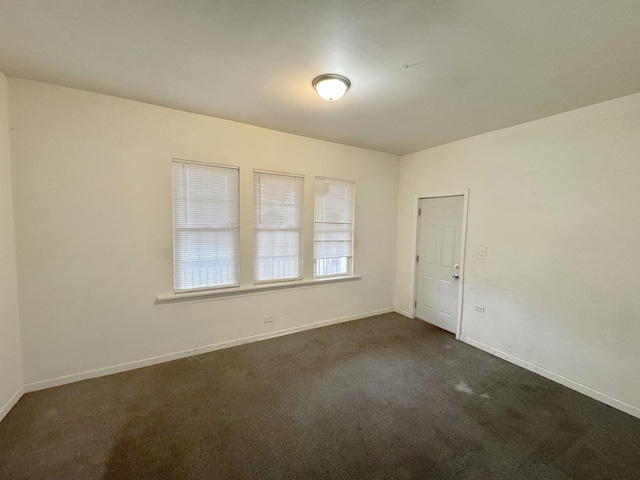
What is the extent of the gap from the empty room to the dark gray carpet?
2 cm

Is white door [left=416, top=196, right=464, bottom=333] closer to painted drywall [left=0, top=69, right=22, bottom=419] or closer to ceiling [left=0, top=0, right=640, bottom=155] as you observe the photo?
ceiling [left=0, top=0, right=640, bottom=155]

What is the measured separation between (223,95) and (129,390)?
9.48ft

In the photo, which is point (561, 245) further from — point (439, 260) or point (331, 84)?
point (331, 84)

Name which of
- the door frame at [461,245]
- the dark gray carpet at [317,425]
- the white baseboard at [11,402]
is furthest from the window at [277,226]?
the white baseboard at [11,402]

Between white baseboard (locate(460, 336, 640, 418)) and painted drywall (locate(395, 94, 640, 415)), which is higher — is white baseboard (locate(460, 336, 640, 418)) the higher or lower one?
the lower one

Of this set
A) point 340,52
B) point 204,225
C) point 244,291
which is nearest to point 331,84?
point 340,52

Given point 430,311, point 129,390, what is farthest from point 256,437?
point 430,311

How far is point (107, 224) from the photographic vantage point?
8.43ft

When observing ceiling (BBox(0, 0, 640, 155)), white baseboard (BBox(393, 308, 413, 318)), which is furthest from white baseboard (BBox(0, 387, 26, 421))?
white baseboard (BBox(393, 308, 413, 318))

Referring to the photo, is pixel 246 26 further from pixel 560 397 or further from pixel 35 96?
pixel 560 397

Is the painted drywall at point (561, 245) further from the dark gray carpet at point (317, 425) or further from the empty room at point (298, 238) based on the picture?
the dark gray carpet at point (317, 425)

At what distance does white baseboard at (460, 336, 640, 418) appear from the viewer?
7.46ft

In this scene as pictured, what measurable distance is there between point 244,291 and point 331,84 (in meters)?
2.48

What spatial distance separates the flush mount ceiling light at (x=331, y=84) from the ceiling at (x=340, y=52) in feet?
0.17
